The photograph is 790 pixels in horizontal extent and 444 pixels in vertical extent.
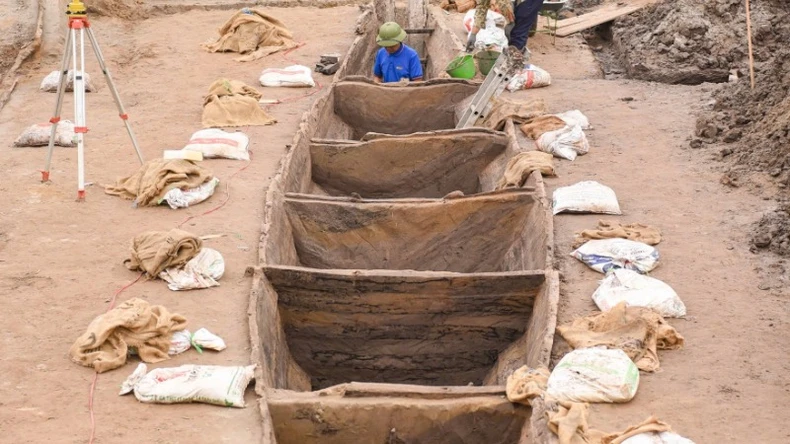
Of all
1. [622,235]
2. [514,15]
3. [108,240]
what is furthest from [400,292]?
[514,15]

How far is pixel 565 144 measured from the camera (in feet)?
29.9

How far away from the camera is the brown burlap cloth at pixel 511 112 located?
9.86m

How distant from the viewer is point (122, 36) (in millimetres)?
13836

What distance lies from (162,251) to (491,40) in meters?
6.19

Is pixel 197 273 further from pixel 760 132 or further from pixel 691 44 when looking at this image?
pixel 691 44

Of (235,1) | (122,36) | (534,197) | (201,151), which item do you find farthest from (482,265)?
(235,1)

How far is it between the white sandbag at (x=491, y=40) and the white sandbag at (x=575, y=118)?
188 centimetres

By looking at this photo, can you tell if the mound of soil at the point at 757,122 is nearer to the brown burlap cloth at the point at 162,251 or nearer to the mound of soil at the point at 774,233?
the mound of soil at the point at 774,233

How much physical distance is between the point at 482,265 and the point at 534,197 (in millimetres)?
770

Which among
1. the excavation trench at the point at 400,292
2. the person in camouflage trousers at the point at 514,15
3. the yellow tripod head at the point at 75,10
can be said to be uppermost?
the yellow tripod head at the point at 75,10

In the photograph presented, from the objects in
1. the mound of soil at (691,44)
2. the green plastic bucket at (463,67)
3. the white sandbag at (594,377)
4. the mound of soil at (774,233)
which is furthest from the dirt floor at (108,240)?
the mound of soil at (691,44)

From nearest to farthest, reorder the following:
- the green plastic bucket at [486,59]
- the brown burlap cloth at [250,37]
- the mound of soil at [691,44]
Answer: the green plastic bucket at [486,59] < the mound of soil at [691,44] < the brown burlap cloth at [250,37]

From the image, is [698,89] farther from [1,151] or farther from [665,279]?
[1,151]

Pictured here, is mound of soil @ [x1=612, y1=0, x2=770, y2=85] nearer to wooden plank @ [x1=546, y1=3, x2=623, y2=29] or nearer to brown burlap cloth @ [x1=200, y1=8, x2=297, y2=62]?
wooden plank @ [x1=546, y1=3, x2=623, y2=29]
